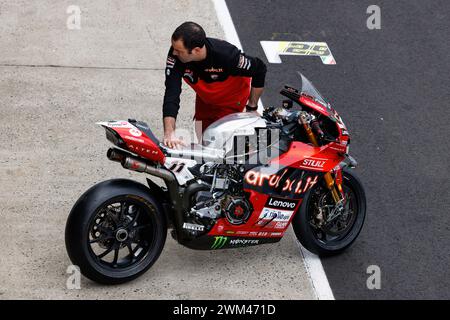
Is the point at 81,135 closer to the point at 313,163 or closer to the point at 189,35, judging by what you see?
the point at 189,35

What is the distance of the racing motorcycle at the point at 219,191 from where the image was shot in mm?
6543

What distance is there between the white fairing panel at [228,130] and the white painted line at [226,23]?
3.56 metres

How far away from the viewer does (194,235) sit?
22.6ft

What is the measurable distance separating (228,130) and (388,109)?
3.32m

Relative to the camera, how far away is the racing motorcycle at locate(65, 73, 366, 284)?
6.54m

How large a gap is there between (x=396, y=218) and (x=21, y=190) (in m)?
3.43

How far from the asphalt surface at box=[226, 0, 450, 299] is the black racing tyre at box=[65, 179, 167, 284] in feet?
5.18

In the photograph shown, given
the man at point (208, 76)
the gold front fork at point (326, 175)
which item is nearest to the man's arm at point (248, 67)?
the man at point (208, 76)

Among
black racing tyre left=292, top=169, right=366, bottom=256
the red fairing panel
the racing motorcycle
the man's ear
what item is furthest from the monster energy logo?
the man's ear

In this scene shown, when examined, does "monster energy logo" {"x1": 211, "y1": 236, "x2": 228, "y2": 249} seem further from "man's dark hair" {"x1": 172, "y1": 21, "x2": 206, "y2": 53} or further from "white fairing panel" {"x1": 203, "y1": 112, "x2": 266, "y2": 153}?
"man's dark hair" {"x1": 172, "y1": 21, "x2": 206, "y2": 53}

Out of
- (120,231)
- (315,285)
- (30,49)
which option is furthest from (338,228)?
(30,49)

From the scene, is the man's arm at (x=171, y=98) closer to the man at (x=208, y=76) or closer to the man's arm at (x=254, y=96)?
the man at (x=208, y=76)

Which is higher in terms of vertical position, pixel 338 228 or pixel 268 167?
pixel 268 167
